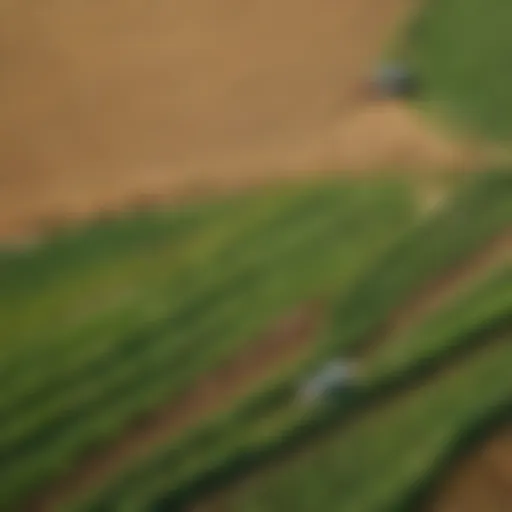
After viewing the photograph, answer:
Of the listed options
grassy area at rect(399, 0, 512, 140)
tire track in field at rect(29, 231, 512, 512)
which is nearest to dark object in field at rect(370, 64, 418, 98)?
grassy area at rect(399, 0, 512, 140)

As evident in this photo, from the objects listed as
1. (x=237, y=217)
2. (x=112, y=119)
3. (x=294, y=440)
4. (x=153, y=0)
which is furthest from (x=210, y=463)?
(x=153, y=0)

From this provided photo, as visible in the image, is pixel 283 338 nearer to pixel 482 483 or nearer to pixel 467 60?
pixel 482 483

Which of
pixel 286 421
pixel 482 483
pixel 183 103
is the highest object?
pixel 183 103

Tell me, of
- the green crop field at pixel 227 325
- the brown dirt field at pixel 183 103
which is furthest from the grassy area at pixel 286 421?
the brown dirt field at pixel 183 103

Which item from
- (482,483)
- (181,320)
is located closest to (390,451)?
(482,483)

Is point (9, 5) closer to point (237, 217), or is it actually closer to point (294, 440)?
point (237, 217)

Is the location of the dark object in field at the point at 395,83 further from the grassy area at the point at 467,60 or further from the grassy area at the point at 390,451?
the grassy area at the point at 390,451

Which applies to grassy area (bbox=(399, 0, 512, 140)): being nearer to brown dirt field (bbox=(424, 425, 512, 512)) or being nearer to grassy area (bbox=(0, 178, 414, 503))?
grassy area (bbox=(0, 178, 414, 503))
